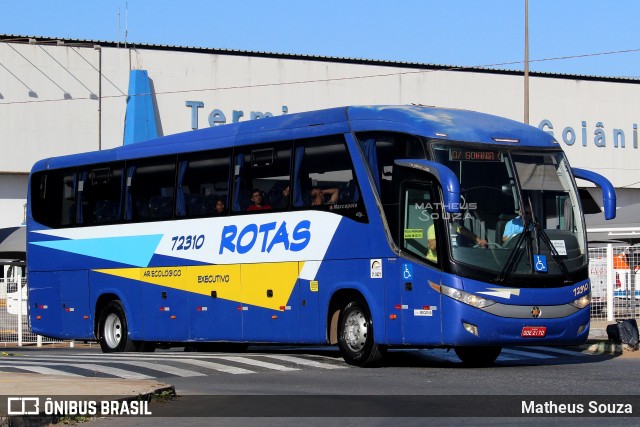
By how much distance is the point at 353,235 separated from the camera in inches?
739

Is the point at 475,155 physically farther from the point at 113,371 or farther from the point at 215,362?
the point at 113,371

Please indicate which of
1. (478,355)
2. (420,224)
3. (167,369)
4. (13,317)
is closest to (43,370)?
(167,369)

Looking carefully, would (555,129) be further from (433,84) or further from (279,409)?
(279,409)

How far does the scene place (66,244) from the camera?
83.6 ft

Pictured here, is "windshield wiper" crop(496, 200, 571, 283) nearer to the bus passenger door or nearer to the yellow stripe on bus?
the bus passenger door

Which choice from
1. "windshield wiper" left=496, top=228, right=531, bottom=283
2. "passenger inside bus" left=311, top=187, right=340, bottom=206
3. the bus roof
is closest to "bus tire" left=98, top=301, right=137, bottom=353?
the bus roof

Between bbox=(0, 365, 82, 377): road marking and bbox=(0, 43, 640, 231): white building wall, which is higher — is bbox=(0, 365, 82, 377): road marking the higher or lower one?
the lower one

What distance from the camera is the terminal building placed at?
67938 millimetres

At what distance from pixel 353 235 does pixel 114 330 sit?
763 centimetres

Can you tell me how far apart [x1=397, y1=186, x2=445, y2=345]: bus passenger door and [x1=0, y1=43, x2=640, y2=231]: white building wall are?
156 feet

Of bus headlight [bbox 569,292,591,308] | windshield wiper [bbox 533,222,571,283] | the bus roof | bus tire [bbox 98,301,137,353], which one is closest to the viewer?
windshield wiper [bbox 533,222,571,283]

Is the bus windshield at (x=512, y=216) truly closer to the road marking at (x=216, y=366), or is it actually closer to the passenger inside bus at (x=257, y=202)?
the road marking at (x=216, y=366)

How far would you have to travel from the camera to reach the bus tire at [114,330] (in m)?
24.2

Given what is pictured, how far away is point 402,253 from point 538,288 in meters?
1.94
